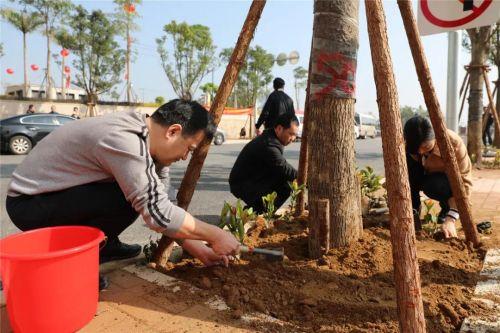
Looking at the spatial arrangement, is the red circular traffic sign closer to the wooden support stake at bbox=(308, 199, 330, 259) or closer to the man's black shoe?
the wooden support stake at bbox=(308, 199, 330, 259)

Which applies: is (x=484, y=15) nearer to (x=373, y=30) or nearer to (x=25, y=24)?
(x=373, y=30)

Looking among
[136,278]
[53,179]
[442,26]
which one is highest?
[442,26]

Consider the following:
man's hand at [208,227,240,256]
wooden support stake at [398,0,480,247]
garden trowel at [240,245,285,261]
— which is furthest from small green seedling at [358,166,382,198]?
man's hand at [208,227,240,256]

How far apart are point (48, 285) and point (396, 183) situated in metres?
1.50

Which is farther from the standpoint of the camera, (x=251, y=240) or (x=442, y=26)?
(x=442, y=26)

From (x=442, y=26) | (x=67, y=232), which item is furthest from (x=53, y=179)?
(x=442, y=26)

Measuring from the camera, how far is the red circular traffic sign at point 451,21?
340 cm

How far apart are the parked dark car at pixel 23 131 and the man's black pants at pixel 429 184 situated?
32.8 feet

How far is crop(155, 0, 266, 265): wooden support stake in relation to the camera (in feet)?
8.04

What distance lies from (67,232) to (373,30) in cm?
173

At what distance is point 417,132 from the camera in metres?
3.03

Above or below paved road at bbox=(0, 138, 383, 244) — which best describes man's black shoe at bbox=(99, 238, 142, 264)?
above

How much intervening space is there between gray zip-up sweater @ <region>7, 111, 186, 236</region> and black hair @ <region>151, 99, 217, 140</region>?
0.34 feet

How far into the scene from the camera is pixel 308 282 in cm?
211
